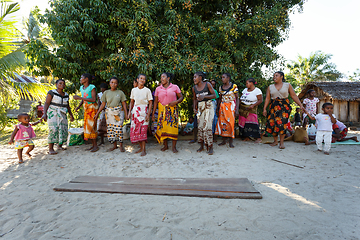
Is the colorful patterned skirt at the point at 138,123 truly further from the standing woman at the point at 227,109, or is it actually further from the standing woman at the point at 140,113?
the standing woman at the point at 227,109

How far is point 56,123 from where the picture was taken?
16.0 ft

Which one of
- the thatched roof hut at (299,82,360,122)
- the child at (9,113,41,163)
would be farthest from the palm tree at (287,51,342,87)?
the child at (9,113,41,163)

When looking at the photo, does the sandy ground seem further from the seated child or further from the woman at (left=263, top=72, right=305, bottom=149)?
the seated child

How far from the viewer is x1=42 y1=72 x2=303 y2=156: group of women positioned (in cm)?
461

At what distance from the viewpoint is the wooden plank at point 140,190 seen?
8.45 feet

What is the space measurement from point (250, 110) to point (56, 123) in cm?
519

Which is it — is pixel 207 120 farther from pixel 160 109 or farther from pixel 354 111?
pixel 354 111

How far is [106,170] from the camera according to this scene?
3.83 m

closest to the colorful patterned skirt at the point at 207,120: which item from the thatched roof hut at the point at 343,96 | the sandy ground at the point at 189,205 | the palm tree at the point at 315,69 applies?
the sandy ground at the point at 189,205

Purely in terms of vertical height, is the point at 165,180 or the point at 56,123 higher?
the point at 56,123

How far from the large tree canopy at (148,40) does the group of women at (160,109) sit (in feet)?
2.89

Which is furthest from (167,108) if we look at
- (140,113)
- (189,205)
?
(189,205)

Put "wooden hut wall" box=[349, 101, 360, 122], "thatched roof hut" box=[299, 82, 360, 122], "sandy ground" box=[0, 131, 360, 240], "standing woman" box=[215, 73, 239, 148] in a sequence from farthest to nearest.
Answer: "wooden hut wall" box=[349, 101, 360, 122], "thatched roof hut" box=[299, 82, 360, 122], "standing woman" box=[215, 73, 239, 148], "sandy ground" box=[0, 131, 360, 240]

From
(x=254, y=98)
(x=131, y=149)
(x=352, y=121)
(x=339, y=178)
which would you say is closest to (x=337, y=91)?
(x=352, y=121)
